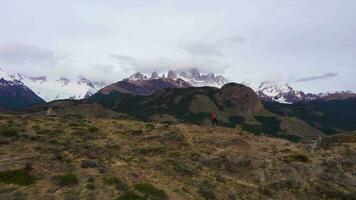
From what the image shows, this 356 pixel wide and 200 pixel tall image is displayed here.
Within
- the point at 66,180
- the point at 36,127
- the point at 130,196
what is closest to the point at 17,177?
the point at 66,180

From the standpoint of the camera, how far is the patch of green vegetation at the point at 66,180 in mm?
38537

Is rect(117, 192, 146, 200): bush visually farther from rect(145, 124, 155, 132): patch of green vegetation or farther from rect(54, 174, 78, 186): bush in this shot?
rect(145, 124, 155, 132): patch of green vegetation

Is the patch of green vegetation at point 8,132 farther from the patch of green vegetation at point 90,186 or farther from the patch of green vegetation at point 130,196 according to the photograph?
the patch of green vegetation at point 130,196

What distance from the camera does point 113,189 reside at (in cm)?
3853

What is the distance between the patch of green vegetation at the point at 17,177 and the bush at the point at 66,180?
2.05 m

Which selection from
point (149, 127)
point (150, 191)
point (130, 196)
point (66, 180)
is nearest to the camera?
point (130, 196)

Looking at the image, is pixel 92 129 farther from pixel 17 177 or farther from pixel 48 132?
pixel 17 177

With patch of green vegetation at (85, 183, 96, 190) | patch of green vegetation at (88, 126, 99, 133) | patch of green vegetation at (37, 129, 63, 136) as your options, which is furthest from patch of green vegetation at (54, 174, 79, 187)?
patch of green vegetation at (88, 126, 99, 133)

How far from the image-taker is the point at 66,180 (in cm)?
3891

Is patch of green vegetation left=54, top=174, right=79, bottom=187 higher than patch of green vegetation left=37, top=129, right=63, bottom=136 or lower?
lower

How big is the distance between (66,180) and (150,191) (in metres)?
7.18

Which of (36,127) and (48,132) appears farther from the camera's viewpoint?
(36,127)

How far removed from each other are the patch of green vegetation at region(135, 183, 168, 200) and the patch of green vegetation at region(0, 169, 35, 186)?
9.00 meters

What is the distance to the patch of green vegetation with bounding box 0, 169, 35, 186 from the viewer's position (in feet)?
124
